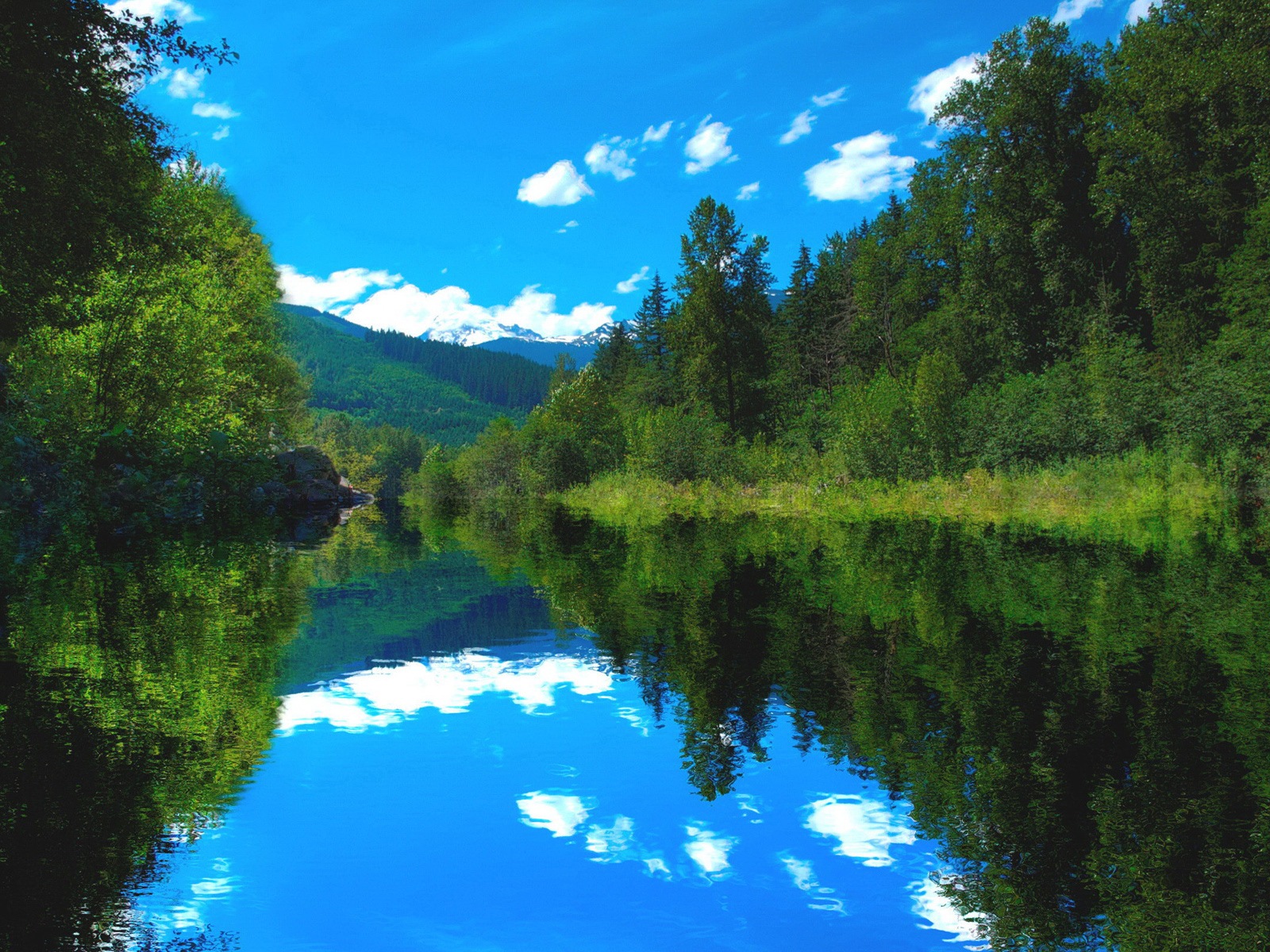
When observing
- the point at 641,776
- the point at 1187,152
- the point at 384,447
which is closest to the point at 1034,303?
the point at 1187,152

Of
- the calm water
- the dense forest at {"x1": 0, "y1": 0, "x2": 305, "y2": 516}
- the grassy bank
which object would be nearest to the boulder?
the dense forest at {"x1": 0, "y1": 0, "x2": 305, "y2": 516}

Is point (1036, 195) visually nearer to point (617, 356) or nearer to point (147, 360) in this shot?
point (147, 360)

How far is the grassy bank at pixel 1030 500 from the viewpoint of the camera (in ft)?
69.2

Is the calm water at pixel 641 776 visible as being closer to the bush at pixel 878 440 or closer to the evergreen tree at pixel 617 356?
the bush at pixel 878 440

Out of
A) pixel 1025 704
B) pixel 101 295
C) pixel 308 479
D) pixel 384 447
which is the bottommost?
pixel 1025 704

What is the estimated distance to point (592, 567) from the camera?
1511 centimetres

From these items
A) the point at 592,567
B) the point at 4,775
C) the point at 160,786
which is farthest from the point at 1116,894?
the point at 592,567

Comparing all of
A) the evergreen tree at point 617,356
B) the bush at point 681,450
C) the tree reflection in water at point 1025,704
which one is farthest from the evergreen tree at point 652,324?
the tree reflection in water at point 1025,704

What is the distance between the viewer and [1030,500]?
2509 centimetres

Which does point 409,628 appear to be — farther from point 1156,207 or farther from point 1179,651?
point 1156,207

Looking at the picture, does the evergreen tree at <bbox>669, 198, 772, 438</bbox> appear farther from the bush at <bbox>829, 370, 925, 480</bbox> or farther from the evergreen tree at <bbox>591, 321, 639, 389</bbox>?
the evergreen tree at <bbox>591, 321, 639, 389</bbox>

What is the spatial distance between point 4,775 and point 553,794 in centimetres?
308

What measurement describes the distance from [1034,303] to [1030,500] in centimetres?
2159

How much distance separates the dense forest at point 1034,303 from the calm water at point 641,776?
22.8m
